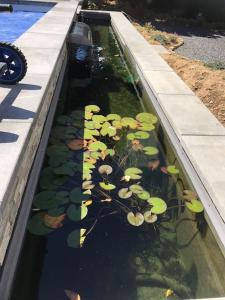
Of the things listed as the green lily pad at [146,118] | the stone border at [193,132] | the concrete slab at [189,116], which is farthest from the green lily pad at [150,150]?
the green lily pad at [146,118]

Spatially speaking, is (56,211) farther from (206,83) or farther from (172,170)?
(206,83)

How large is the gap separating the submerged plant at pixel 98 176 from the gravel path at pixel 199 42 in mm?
5752

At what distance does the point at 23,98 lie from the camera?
402 centimetres

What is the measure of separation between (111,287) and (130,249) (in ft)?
1.48

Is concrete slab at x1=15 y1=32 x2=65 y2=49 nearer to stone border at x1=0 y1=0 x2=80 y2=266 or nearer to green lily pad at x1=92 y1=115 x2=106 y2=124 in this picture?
stone border at x1=0 y1=0 x2=80 y2=266

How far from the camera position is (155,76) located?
6.61 meters

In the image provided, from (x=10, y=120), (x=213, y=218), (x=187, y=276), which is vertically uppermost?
(x=10, y=120)

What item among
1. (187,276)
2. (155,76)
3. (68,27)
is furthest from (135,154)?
(68,27)

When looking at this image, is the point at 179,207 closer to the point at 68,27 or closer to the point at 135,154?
the point at 135,154

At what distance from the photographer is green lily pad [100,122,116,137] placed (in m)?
4.86

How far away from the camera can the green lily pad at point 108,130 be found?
4.86 meters

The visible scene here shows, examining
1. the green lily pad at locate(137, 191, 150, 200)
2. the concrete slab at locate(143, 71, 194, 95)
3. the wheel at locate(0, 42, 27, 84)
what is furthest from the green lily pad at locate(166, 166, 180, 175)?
the wheel at locate(0, 42, 27, 84)

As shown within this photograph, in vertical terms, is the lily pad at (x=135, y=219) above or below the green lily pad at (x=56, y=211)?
below

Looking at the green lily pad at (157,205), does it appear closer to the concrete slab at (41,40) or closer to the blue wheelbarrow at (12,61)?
the blue wheelbarrow at (12,61)
